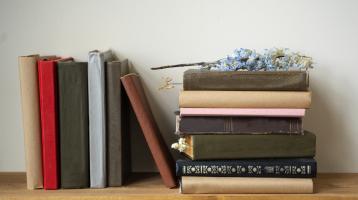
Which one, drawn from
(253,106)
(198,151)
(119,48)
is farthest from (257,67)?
(119,48)

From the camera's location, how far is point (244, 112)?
2.86 ft

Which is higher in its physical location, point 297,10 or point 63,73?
point 297,10

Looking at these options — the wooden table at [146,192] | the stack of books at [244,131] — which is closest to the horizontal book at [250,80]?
the stack of books at [244,131]

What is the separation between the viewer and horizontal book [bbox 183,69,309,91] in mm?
875

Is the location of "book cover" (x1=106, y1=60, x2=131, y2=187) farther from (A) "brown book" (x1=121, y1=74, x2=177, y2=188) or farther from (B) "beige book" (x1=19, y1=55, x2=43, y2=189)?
(B) "beige book" (x1=19, y1=55, x2=43, y2=189)

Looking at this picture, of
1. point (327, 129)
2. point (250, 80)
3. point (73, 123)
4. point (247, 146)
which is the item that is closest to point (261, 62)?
point (250, 80)

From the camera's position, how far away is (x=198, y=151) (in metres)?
0.88

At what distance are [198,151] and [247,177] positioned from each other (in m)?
0.11

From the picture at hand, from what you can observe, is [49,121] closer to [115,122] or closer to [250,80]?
[115,122]

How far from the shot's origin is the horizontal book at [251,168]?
0.87m

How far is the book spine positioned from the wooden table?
36 millimetres

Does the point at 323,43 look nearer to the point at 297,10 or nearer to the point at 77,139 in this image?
the point at 297,10

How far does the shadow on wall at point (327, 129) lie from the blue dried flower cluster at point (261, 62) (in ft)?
0.49

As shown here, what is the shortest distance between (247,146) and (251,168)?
44 mm
